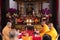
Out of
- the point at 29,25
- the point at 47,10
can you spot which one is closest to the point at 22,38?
the point at 29,25

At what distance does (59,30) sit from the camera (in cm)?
881

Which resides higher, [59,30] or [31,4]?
[31,4]

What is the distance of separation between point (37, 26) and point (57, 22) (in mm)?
973

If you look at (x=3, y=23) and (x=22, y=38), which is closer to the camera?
(x=22, y=38)

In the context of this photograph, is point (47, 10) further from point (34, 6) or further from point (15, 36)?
point (15, 36)

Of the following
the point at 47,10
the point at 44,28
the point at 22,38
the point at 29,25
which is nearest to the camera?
the point at 22,38

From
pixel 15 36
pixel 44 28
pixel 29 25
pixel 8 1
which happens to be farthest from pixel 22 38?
pixel 8 1

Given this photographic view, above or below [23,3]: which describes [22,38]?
below

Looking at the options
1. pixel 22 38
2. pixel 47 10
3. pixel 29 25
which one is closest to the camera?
pixel 22 38

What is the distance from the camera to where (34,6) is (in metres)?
9.12

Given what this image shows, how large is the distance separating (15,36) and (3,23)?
4551 mm

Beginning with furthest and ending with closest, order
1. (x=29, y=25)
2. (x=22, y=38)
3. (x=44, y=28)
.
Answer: (x=29, y=25)
(x=44, y=28)
(x=22, y=38)

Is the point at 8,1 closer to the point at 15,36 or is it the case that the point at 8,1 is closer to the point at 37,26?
the point at 37,26

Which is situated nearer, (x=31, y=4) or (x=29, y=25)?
(x=29, y=25)
